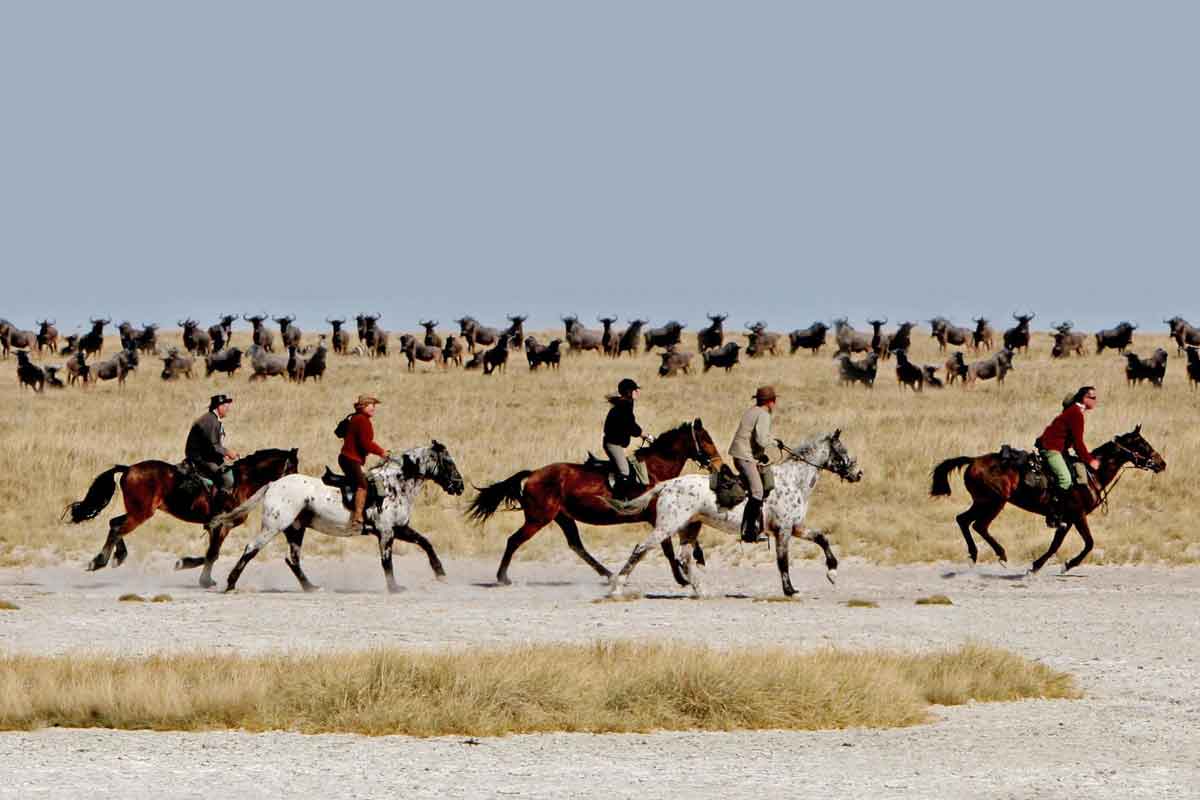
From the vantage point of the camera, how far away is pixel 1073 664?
16.8m

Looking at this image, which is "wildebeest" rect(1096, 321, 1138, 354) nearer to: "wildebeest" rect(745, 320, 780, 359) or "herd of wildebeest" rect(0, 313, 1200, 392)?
"herd of wildebeest" rect(0, 313, 1200, 392)

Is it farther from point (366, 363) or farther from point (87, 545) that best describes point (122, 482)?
point (366, 363)

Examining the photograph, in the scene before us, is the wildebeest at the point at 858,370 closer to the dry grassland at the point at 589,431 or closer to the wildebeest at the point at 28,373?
the dry grassland at the point at 589,431

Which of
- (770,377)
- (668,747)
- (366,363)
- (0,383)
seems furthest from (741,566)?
(366,363)

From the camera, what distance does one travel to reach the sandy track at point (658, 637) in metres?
11.3

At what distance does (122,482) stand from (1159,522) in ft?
52.3

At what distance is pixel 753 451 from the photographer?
21.1 meters

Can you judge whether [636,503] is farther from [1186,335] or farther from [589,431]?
[1186,335]

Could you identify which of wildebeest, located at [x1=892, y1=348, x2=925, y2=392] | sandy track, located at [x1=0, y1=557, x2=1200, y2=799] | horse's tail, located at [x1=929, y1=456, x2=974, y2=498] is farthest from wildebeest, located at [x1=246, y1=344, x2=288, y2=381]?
horse's tail, located at [x1=929, y1=456, x2=974, y2=498]

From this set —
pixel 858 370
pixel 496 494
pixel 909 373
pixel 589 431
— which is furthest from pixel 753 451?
pixel 858 370

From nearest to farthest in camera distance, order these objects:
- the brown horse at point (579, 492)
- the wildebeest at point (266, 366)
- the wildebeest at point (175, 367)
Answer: the brown horse at point (579, 492)
the wildebeest at point (266, 366)
the wildebeest at point (175, 367)

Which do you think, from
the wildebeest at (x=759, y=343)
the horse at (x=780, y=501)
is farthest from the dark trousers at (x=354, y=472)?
the wildebeest at (x=759, y=343)

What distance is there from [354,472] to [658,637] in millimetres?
5693

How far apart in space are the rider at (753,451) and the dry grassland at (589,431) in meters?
6.34
